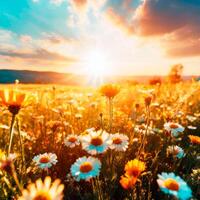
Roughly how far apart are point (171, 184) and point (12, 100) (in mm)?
1112

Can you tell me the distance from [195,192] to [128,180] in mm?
1087

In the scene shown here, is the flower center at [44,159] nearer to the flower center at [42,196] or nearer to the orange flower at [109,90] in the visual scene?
the orange flower at [109,90]

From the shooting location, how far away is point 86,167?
2.02 metres

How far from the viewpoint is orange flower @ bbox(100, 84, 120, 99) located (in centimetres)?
276

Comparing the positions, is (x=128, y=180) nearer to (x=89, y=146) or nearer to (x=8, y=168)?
(x=89, y=146)

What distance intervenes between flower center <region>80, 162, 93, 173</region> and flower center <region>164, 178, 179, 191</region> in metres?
0.53

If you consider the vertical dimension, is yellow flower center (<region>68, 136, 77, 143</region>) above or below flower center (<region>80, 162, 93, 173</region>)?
below

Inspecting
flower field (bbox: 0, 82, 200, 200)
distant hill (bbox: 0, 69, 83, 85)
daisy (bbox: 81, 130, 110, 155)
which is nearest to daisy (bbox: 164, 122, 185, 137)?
flower field (bbox: 0, 82, 200, 200)

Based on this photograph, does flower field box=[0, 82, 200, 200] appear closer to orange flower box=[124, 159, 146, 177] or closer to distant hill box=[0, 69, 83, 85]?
orange flower box=[124, 159, 146, 177]

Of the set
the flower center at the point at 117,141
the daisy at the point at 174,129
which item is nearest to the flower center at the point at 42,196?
the flower center at the point at 117,141

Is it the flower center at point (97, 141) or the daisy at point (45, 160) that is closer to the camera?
the flower center at point (97, 141)

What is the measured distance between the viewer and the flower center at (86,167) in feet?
6.57

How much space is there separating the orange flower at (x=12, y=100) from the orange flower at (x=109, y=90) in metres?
0.85

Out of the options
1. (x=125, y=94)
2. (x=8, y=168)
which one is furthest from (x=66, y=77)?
(x=8, y=168)
